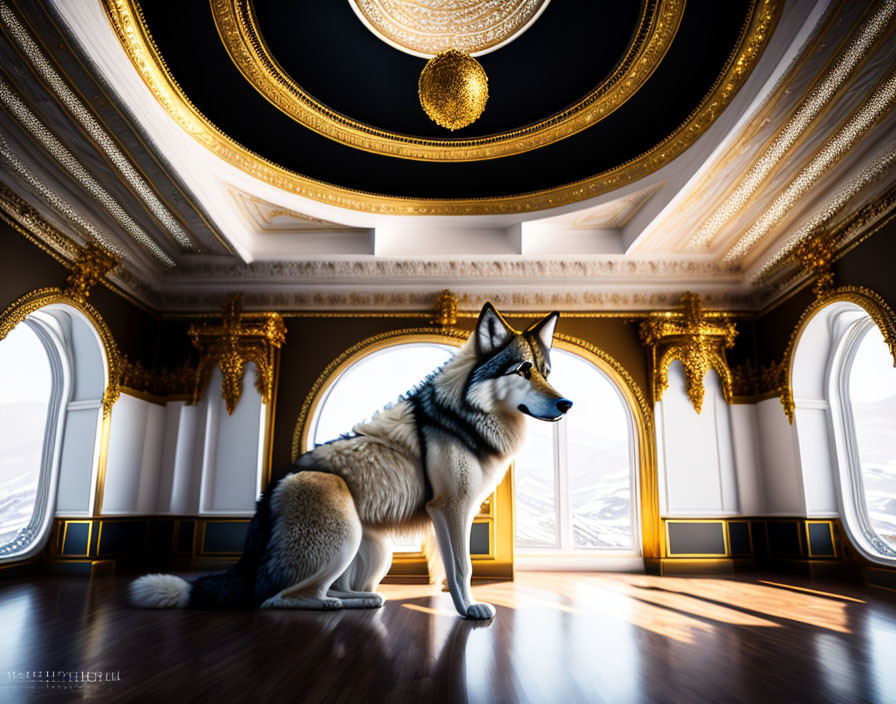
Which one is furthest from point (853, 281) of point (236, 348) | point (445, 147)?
point (236, 348)

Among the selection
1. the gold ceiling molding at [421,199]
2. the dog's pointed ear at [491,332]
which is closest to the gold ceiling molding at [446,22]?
the gold ceiling molding at [421,199]

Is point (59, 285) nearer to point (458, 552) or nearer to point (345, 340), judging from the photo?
point (345, 340)

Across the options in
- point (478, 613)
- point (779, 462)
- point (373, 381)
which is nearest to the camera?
point (478, 613)

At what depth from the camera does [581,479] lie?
233 inches

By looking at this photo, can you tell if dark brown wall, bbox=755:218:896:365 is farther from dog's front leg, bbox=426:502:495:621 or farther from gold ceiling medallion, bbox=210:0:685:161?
dog's front leg, bbox=426:502:495:621

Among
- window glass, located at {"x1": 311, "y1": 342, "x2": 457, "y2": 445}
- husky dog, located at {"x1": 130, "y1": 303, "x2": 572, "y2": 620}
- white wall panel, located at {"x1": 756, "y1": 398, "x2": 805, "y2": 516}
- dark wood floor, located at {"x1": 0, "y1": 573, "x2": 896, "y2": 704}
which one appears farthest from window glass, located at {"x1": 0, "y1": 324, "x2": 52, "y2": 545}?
white wall panel, located at {"x1": 756, "y1": 398, "x2": 805, "y2": 516}

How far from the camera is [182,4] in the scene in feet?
10.6

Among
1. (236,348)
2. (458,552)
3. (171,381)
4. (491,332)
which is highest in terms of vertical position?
(236,348)

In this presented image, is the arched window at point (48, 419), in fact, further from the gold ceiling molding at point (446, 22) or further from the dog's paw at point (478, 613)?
the dog's paw at point (478, 613)

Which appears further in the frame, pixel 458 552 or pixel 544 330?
pixel 544 330

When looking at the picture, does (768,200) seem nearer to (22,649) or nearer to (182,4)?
(182,4)

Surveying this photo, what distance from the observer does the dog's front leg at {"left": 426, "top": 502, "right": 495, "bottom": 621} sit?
8.70 ft

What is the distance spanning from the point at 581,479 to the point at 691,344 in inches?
71.3

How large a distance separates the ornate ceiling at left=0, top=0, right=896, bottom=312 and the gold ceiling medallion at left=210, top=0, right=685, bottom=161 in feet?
0.06
